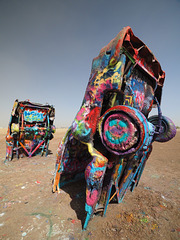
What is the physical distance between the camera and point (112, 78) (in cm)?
216

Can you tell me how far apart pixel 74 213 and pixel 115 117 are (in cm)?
211

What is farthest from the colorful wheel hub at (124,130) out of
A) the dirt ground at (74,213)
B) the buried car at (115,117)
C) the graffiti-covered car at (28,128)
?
the graffiti-covered car at (28,128)

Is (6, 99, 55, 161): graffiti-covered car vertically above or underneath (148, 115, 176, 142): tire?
underneath

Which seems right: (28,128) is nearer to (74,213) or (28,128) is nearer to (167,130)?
(74,213)

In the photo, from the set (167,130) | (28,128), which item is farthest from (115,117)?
(28,128)

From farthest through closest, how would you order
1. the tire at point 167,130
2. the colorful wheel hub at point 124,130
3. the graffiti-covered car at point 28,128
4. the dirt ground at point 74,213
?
the graffiti-covered car at point 28,128, the tire at point 167,130, the dirt ground at point 74,213, the colorful wheel hub at point 124,130

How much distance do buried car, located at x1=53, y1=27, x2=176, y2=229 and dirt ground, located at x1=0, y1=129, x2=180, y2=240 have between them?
0.29 metres

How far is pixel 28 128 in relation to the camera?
5.50 m

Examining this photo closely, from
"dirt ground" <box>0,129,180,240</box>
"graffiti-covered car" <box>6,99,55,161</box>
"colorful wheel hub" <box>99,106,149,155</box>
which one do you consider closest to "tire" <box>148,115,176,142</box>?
"dirt ground" <box>0,129,180,240</box>

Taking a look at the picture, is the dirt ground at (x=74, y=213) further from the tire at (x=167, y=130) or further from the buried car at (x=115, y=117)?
the tire at (x=167, y=130)

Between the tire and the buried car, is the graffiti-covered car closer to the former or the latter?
the buried car

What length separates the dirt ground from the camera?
82.9 inches

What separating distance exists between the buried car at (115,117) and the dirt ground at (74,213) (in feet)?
0.94

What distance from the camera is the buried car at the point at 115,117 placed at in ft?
6.35
